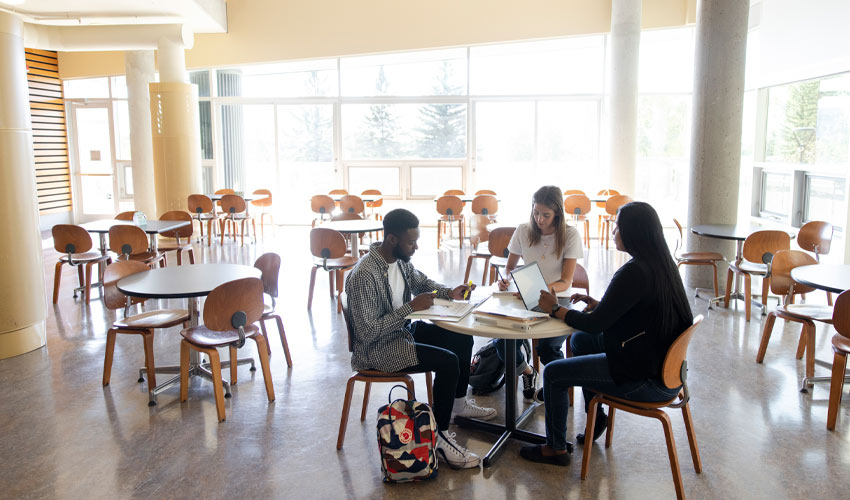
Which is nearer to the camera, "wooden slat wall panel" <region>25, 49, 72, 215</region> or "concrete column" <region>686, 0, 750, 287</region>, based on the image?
"concrete column" <region>686, 0, 750, 287</region>

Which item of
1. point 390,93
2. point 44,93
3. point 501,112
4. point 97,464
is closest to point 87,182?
point 44,93

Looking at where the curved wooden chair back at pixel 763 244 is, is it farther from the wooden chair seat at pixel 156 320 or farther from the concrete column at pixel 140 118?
the concrete column at pixel 140 118

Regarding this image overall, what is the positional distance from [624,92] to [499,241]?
234 inches

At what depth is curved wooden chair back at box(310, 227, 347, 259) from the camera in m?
6.24

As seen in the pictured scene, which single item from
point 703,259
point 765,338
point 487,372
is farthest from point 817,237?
point 487,372

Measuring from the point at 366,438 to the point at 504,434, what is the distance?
0.76 meters

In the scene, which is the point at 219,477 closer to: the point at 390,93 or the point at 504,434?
the point at 504,434

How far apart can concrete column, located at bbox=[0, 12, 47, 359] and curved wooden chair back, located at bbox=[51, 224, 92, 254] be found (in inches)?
50.0

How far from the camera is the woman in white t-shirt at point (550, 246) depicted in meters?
4.03

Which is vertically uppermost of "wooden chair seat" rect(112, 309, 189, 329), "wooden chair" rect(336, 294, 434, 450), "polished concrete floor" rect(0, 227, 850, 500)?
"wooden chair seat" rect(112, 309, 189, 329)

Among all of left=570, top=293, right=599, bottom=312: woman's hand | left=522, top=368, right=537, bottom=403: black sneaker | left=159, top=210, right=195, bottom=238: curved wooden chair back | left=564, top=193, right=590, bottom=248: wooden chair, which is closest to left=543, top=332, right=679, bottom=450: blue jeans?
left=570, top=293, right=599, bottom=312: woman's hand

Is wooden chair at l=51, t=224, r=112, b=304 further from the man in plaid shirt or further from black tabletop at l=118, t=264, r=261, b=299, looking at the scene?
the man in plaid shirt

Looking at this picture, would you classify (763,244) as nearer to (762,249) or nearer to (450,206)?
(762,249)

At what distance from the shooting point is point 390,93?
1244 cm
